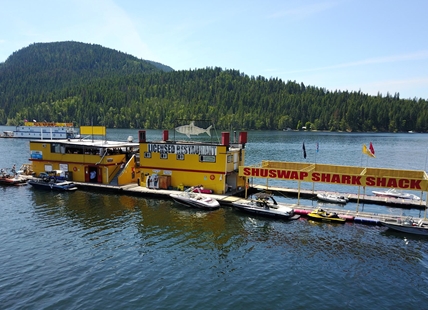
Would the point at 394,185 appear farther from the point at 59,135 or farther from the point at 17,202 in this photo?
the point at 59,135

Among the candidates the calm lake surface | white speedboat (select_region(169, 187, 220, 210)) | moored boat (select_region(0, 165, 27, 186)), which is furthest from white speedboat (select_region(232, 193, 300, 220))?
moored boat (select_region(0, 165, 27, 186))

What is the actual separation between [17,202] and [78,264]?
2287cm

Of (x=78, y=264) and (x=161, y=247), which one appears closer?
(x=78, y=264)

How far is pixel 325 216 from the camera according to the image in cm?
3600

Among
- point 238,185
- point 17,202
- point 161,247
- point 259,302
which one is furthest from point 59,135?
point 259,302

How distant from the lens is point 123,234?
3186cm

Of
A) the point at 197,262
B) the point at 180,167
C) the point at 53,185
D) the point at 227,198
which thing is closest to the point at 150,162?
the point at 180,167

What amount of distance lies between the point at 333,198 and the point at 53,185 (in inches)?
1546

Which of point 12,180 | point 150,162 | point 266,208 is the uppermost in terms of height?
point 150,162

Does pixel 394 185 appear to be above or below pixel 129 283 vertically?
above

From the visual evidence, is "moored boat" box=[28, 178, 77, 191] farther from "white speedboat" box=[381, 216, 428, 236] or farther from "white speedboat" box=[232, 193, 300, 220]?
"white speedboat" box=[381, 216, 428, 236]

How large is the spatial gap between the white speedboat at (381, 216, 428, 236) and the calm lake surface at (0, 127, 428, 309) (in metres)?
0.76

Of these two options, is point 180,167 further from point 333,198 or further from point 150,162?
point 333,198

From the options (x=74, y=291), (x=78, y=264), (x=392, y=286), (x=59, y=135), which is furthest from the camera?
(x=59, y=135)
